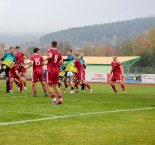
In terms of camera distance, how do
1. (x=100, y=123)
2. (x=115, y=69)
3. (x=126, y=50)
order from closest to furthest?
(x=100, y=123), (x=115, y=69), (x=126, y=50)

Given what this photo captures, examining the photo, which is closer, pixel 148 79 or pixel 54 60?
pixel 54 60

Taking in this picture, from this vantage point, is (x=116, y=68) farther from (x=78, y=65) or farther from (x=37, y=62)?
(x=37, y=62)

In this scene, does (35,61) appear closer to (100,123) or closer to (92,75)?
(100,123)

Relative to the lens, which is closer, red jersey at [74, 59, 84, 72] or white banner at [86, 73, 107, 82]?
red jersey at [74, 59, 84, 72]

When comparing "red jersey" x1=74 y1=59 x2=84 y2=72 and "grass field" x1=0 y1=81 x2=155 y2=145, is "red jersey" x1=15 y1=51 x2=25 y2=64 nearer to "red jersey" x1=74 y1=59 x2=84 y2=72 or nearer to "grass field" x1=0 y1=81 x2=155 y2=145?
"red jersey" x1=74 y1=59 x2=84 y2=72

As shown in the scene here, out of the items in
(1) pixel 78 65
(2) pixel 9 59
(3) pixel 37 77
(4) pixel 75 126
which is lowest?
(4) pixel 75 126

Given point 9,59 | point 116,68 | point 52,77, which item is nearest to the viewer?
point 52,77

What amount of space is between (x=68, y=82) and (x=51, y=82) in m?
9.23

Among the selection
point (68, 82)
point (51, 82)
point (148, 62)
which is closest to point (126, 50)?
point (148, 62)

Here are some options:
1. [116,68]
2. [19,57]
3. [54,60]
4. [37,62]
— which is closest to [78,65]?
[116,68]

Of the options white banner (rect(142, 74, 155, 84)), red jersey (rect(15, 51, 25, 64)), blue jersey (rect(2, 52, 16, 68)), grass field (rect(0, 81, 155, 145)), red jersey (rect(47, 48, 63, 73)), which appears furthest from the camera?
white banner (rect(142, 74, 155, 84))

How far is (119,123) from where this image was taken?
9602mm

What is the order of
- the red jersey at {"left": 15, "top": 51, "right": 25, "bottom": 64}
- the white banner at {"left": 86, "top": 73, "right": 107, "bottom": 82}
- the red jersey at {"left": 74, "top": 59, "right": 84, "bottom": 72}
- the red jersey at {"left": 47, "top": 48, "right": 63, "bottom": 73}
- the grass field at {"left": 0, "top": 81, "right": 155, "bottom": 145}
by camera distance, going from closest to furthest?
the grass field at {"left": 0, "top": 81, "right": 155, "bottom": 145}, the red jersey at {"left": 47, "top": 48, "right": 63, "bottom": 73}, the red jersey at {"left": 15, "top": 51, "right": 25, "bottom": 64}, the red jersey at {"left": 74, "top": 59, "right": 84, "bottom": 72}, the white banner at {"left": 86, "top": 73, "right": 107, "bottom": 82}

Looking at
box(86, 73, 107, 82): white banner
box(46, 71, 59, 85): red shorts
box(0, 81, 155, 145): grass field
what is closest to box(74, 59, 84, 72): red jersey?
box(46, 71, 59, 85): red shorts
